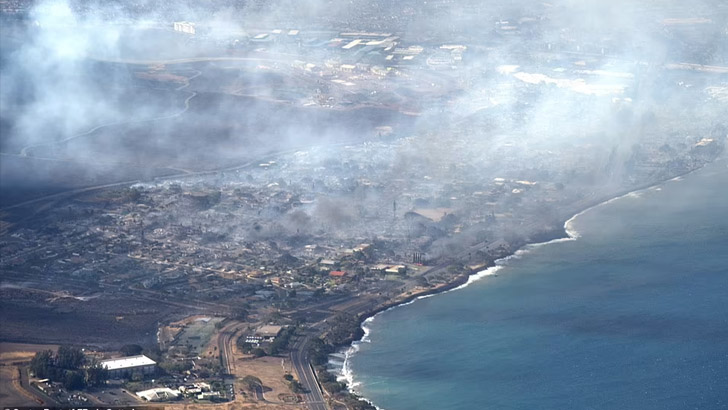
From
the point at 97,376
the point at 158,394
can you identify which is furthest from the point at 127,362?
the point at 158,394

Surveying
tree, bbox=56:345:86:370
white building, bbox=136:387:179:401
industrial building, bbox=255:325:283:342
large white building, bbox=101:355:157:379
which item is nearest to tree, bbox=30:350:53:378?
tree, bbox=56:345:86:370

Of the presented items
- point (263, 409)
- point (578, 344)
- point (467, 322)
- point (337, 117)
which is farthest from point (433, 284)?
point (337, 117)

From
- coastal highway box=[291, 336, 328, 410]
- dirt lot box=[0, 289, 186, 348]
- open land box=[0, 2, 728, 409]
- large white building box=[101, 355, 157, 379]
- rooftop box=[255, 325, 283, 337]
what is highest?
open land box=[0, 2, 728, 409]

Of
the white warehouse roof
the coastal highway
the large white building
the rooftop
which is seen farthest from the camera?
the rooftop

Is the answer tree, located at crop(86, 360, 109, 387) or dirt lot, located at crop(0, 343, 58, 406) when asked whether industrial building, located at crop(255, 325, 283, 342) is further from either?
dirt lot, located at crop(0, 343, 58, 406)

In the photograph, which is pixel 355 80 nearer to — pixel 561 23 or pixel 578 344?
pixel 561 23

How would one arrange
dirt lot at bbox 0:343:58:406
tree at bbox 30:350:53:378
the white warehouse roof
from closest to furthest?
1. dirt lot at bbox 0:343:58:406
2. tree at bbox 30:350:53:378
3. the white warehouse roof
